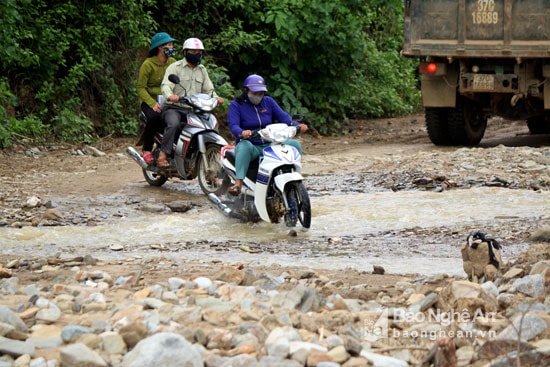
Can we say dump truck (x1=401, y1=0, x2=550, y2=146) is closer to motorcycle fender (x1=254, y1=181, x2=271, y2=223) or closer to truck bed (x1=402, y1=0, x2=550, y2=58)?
truck bed (x1=402, y1=0, x2=550, y2=58)

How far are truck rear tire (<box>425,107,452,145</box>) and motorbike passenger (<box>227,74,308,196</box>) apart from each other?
19.1 feet

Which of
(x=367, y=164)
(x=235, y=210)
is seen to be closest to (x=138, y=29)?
(x=367, y=164)

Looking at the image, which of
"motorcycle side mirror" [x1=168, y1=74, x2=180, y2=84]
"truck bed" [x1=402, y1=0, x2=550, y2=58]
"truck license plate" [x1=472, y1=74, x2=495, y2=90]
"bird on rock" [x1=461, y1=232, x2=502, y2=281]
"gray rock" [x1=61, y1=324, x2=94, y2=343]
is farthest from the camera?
"truck license plate" [x1=472, y1=74, x2=495, y2=90]

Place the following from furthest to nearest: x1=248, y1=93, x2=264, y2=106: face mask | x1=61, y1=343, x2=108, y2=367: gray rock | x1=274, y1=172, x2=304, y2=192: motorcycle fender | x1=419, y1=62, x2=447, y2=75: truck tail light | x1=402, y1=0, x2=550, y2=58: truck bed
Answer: x1=419, y1=62, x2=447, y2=75: truck tail light
x1=402, y1=0, x2=550, y2=58: truck bed
x1=248, y1=93, x2=264, y2=106: face mask
x1=274, y1=172, x2=304, y2=192: motorcycle fender
x1=61, y1=343, x2=108, y2=367: gray rock

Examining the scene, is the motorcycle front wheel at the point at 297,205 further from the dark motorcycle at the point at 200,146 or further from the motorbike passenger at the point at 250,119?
the dark motorcycle at the point at 200,146

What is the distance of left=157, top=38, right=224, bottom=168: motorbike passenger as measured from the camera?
1127cm

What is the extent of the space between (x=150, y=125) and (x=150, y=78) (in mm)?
542

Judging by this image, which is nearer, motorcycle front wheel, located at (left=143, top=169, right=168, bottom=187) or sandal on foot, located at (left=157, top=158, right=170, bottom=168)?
sandal on foot, located at (left=157, top=158, right=170, bottom=168)

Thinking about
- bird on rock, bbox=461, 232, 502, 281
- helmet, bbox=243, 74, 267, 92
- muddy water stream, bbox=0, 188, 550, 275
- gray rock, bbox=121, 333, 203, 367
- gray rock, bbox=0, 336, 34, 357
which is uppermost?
helmet, bbox=243, 74, 267, 92

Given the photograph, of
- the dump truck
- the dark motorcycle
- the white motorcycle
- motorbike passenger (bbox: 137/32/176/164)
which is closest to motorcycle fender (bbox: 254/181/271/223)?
the white motorcycle

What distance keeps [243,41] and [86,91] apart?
2.79 m

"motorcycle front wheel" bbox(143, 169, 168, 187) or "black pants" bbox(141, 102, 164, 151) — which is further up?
"black pants" bbox(141, 102, 164, 151)

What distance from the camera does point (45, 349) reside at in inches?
183

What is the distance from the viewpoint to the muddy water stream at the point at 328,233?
318 inches
